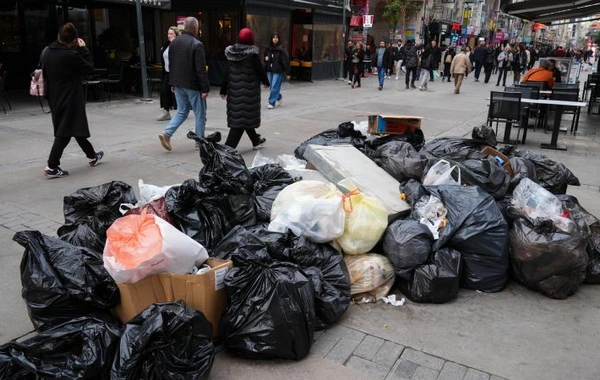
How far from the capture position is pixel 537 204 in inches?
149

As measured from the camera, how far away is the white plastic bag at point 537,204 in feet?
12.0

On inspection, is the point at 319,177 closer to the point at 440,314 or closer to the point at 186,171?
the point at 440,314

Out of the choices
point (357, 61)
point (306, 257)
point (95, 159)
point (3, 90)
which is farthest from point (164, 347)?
point (357, 61)

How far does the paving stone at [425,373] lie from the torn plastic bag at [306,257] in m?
0.57

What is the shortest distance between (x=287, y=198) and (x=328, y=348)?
1141 millimetres

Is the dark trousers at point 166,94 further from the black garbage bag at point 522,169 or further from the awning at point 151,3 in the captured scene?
the black garbage bag at point 522,169

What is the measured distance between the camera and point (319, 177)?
4449 mm

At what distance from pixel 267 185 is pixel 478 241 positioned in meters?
1.71

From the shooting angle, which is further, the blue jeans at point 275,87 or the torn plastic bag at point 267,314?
the blue jeans at point 275,87

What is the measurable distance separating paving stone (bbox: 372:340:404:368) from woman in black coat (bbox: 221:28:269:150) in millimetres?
4447

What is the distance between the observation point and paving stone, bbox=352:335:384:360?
2861 millimetres

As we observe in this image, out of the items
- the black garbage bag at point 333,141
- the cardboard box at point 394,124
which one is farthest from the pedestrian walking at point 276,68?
the black garbage bag at point 333,141

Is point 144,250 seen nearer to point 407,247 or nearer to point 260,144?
point 407,247

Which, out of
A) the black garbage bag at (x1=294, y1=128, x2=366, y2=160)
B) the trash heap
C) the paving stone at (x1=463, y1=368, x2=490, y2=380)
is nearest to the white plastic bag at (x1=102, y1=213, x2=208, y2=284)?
the trash heap
